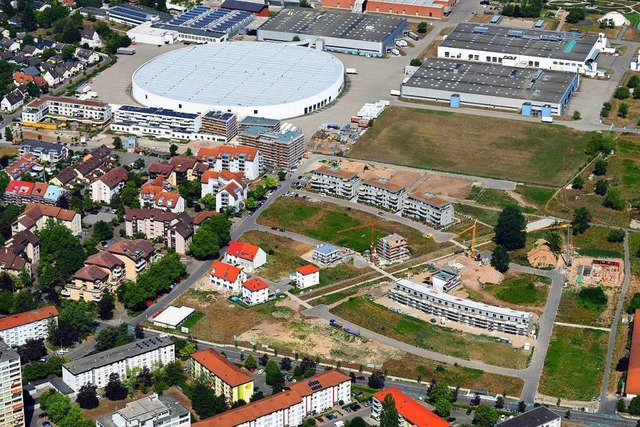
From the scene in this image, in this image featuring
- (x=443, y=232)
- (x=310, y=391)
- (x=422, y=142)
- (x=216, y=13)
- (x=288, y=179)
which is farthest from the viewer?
(x=216, y=13)

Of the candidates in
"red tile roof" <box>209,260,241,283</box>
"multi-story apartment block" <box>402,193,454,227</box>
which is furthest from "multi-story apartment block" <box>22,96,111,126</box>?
"red tile roof" <box>209,260,241,283</box>

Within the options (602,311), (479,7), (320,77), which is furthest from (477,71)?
(602,311)

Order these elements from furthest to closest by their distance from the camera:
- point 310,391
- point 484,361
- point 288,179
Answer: point 288,179, point 484,361, point 310,391

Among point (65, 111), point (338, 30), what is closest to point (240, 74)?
point (65, 111)

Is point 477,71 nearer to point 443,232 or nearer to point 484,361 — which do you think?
point 443,232

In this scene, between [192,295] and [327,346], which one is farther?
[192,295]

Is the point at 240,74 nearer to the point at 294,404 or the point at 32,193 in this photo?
the point at 32,193

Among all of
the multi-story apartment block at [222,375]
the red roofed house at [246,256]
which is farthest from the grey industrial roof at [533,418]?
the red roofed house at [246,256]
